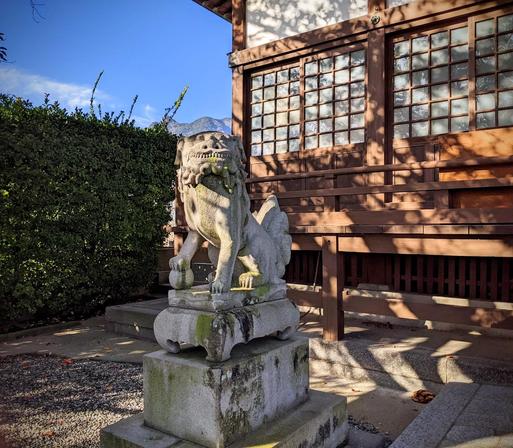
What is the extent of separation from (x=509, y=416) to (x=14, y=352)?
622 centimetres

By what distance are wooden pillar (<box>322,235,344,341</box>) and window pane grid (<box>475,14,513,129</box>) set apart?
117 inches

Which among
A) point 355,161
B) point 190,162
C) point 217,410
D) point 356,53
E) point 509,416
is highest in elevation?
point 356,53

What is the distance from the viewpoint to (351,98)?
7012 millimetres

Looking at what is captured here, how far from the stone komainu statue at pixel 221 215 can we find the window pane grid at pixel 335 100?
182 inches

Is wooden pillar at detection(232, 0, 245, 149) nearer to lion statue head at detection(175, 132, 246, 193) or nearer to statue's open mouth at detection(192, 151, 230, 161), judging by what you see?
lion statue head at detection(175, 132, 246, 193)

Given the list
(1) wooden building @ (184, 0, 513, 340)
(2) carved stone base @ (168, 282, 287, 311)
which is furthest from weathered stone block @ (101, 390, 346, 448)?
(1) wooden building @ (184, 0, 513, 340)

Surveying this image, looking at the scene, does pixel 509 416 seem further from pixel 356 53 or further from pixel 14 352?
pixel 14 352

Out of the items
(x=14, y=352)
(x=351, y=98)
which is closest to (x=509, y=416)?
(x=351, y=98)

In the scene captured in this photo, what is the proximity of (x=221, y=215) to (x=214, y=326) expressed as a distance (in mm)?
723

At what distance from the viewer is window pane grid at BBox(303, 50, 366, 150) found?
6.95 m

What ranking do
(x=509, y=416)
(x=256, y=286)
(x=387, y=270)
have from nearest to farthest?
(x=256, y=286) < (x=509, y=416) < (x=387, y=270)

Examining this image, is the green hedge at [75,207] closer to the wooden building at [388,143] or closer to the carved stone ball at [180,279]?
the wooden building at [388,143]

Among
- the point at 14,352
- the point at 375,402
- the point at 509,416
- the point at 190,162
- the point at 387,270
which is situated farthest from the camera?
the point at 387,270

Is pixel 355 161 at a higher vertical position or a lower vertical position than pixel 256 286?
higher
